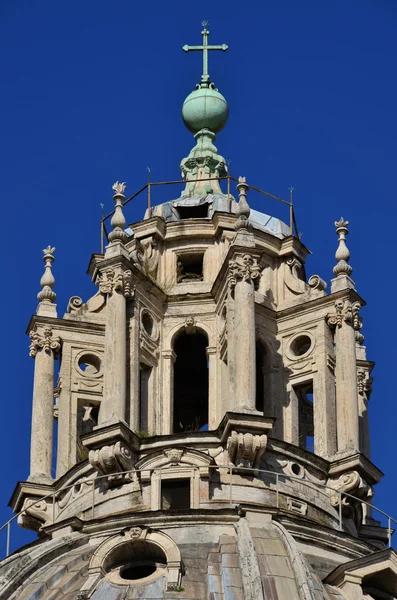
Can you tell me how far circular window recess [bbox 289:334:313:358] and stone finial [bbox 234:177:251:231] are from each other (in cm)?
320

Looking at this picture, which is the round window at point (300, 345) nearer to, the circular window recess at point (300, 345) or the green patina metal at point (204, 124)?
the circular window recess at point (300, 345)

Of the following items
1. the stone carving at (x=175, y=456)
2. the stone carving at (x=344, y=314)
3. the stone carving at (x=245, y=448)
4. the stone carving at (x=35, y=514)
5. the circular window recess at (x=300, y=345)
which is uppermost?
the stone carving at (x=344, y=314)

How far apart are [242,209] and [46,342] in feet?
20.0

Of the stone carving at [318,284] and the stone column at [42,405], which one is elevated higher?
the stone carving at [318,284]

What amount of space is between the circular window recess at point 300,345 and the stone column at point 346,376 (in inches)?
35.6

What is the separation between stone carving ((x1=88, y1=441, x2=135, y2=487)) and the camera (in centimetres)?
7838

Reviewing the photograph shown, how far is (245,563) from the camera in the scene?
7331 cm

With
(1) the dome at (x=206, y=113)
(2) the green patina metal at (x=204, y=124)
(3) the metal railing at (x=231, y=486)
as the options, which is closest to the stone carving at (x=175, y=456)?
(3) the metal railing at (x=231, y=486)

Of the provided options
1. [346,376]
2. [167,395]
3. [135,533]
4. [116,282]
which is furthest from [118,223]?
[135,533]

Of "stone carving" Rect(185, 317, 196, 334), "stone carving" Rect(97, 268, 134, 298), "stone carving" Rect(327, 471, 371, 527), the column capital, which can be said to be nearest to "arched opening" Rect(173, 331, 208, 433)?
"stone carving" Rect(185, 317, 196, 334)

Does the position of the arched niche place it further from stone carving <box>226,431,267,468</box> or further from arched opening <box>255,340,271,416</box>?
stone carving <box>226,431,267,468</box>

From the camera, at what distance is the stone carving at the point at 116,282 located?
270 feet

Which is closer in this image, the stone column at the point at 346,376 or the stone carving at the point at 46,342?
the stone column at the point at 346,376

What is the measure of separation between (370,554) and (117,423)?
24.3 feet
